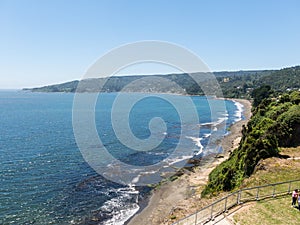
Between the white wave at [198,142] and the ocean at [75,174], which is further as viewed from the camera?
the white wave at [198,142]

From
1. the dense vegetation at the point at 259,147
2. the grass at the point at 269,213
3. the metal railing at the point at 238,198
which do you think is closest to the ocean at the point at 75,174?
Result: the dense vegetation at the point at 259,147

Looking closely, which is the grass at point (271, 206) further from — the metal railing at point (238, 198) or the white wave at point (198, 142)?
the white wave at point (198, 142)

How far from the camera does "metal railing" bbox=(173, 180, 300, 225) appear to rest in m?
18.2

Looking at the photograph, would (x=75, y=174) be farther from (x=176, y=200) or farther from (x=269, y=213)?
(x=269, y=213)

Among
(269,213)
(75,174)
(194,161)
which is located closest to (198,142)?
(194,161)

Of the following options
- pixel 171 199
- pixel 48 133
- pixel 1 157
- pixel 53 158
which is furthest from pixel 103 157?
pixel 48 133

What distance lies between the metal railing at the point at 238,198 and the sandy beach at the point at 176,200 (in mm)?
4010

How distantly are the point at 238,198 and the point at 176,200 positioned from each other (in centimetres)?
1481

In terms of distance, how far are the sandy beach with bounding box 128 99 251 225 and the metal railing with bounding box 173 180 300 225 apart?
4.01 meters

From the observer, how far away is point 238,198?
19312 mm

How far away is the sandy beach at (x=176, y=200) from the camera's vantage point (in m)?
26.5

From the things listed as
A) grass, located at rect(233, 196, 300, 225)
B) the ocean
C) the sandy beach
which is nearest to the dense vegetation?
the sandy beach

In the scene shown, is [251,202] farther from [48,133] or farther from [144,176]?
[48,133]

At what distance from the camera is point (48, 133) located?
72.9 m
